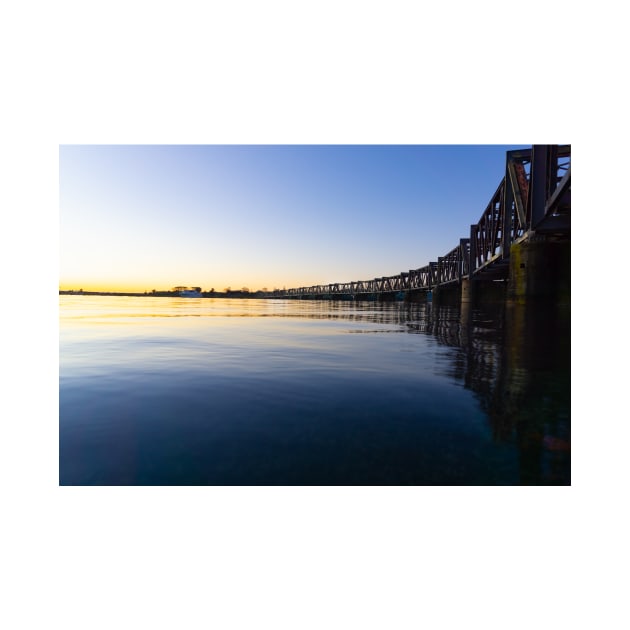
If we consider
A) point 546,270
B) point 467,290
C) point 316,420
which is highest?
point 467,290

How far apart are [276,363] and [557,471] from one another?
5054 millimetres

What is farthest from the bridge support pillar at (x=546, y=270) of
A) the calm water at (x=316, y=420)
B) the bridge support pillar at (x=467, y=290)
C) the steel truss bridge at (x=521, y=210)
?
the bridge support pillar at (x=467, y=290)

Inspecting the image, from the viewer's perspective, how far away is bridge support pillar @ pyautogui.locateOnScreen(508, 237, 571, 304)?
1892cm

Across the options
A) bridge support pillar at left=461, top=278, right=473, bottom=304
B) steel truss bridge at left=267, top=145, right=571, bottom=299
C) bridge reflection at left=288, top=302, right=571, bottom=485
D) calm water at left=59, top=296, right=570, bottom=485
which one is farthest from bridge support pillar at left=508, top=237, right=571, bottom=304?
bridge support pillar at left=461, top=278, right=473, bottom=304

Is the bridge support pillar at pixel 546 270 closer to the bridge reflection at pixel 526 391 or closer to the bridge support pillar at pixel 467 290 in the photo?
the bridge reflection at pixel 526 391

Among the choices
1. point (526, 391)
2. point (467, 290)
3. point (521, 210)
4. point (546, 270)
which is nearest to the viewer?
point (526, 391)

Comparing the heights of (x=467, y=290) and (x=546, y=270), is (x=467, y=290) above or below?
above

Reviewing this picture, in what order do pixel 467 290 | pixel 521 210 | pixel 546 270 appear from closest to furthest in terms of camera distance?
pixel 546 270
pixel 521 210
pixel 467 290

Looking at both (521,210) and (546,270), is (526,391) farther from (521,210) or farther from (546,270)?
(521,210)

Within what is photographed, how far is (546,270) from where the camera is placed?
1919 centimetres

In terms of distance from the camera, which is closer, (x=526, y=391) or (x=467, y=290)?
(x=526, y=391)

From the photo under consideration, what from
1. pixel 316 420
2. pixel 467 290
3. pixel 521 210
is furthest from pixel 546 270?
pixel 467 290
